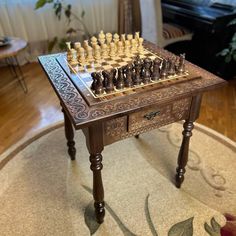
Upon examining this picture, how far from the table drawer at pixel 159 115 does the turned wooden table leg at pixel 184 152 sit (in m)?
0.08

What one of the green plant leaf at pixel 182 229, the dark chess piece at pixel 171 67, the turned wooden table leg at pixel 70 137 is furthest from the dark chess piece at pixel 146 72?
the green plant leaf at pixel 182 229

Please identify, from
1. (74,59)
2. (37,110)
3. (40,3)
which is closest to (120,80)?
A: (74,59)

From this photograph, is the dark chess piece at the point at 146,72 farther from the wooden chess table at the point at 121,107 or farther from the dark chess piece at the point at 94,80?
the dark chess piece at the point at 94,80

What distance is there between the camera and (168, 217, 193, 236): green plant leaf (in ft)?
4.21

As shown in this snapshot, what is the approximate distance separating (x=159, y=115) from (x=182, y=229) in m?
0.63

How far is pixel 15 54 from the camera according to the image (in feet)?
7.41

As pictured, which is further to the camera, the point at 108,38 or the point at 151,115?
the point at 108,38

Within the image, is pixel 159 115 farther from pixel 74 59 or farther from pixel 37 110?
pixel 37 110

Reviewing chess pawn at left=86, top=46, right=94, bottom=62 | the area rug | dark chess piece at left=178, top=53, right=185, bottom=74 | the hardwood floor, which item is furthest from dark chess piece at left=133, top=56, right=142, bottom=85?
the hardwood floor

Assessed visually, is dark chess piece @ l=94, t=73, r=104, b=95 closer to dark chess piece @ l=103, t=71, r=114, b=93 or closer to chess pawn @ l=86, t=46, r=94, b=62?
dark chess piece @ l=103, t=71, r=114, b=93

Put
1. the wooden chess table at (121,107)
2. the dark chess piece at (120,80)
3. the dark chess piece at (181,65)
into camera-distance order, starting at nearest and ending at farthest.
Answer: the wooden chess table at (121,107), the dark chess piece at (120,80), the dark chess piece at (181,65)

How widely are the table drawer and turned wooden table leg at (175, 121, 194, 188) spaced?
0.08 m

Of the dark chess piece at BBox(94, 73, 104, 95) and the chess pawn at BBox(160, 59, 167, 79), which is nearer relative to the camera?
the dark chess piece at BBox(94, 73, 104, 95)

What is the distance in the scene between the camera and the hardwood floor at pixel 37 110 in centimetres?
203
